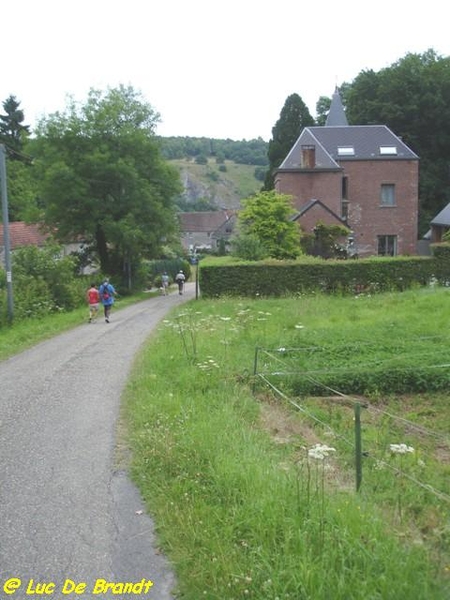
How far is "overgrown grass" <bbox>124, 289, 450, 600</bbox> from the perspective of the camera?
4.02m

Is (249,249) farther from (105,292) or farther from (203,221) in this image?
(203,221)

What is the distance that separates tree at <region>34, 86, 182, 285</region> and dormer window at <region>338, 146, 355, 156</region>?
47.5 feet

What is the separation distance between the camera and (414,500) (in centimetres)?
567

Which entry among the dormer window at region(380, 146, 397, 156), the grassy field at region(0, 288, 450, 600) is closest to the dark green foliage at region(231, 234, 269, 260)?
the grassy field at region(0, 288, 450, 600)

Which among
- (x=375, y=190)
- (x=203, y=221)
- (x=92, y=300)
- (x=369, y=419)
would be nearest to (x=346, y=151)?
(x=375, y=190)

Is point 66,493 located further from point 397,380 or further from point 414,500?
point 397,380

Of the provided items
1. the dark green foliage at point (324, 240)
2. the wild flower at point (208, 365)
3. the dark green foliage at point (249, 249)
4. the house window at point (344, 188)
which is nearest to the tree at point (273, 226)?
the dark green foliage at point (249, 249)

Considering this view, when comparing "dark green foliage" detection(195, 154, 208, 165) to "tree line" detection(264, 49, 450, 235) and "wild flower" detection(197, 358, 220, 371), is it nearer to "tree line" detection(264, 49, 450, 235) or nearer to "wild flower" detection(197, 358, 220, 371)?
"tree line" detection(264, 49, 450, 235)

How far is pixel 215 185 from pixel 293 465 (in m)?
162

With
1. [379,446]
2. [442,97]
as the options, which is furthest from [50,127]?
[442,97]

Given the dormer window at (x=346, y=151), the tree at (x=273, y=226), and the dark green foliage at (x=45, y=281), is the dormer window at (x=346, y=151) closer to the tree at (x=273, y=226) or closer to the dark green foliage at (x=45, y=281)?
the tree at (x=273, y=226)

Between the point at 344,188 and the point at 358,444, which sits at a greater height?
the point at 344,188

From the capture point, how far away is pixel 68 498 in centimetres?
585

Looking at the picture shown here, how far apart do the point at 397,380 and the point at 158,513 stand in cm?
633
